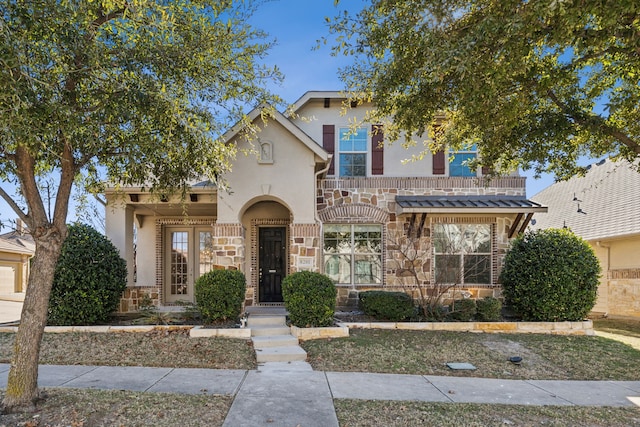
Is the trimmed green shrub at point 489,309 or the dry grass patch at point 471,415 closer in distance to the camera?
the dry grass patch at point 471,415

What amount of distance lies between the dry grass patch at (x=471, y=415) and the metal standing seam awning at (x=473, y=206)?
21.7ft

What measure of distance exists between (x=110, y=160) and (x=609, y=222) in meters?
16.0

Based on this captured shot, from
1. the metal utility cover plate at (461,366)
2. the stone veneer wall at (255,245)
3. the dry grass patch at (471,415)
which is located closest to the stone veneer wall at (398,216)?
the stone veneer wall at (255,245)

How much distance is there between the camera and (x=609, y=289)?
49.7 feet

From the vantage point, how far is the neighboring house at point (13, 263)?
22.3 meters

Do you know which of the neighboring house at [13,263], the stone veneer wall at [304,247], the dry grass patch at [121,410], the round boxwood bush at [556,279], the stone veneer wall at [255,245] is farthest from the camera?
the neighboring house at [13,263]

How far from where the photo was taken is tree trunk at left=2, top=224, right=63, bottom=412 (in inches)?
191

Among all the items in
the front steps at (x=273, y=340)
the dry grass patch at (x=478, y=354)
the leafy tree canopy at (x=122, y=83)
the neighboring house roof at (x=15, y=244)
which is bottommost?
the dry grass patch at (x=478, y=354)

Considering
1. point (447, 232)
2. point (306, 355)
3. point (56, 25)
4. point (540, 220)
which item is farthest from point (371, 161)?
point (540, 220)

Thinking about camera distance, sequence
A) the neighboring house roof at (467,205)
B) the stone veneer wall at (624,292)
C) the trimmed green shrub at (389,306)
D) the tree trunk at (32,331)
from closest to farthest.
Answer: the tree trunk at (32,331), the trimmed green shrub at (389,306), the neighboring house roof at (467,205), the stone veneer wall at (624,292)

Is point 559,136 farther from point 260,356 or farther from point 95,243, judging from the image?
point 95,243

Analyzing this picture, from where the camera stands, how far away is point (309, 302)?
9.16 m

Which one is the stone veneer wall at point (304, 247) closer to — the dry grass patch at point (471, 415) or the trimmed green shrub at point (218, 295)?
the trimmed green shrub at point (218, 295)

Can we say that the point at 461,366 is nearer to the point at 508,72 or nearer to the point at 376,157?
the point at 508,72
